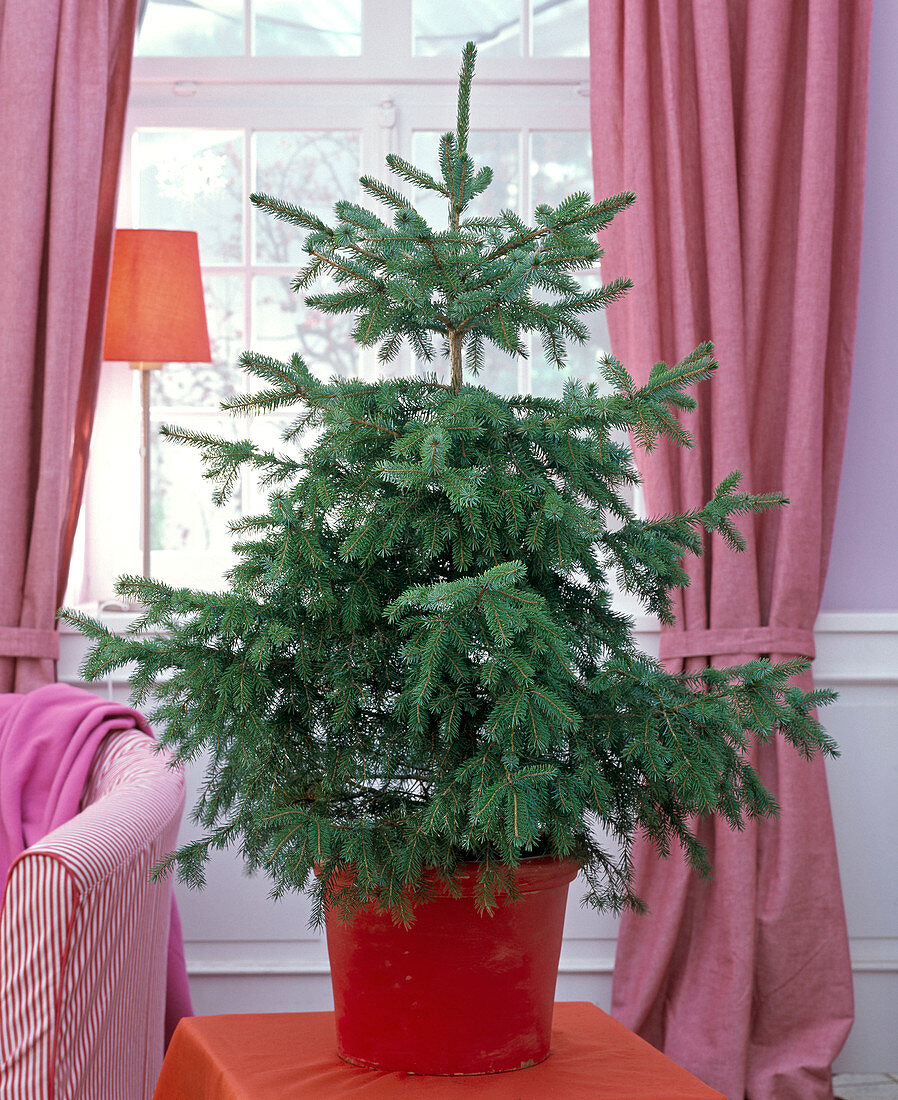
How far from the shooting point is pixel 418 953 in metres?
1.12

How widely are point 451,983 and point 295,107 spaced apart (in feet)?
7.07

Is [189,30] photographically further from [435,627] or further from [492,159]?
[435,627]

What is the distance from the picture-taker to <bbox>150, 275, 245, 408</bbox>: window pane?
103 inches

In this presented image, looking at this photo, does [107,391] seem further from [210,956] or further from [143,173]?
[210,956]

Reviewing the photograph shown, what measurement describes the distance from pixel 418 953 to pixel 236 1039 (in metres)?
0.29

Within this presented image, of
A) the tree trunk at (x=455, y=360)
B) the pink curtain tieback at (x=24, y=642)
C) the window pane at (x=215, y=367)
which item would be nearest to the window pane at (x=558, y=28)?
the window pane at (x=215, y=367)

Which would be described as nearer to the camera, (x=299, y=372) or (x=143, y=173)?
(x=299, y=372)

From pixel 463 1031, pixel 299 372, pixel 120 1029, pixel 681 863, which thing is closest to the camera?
pixel 463 1031

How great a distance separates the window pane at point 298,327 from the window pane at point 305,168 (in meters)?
0.07

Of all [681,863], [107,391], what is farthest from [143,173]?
[681,863]

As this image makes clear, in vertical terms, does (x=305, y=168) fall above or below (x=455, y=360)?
above

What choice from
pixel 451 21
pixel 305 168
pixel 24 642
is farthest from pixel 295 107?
pixel 24 642

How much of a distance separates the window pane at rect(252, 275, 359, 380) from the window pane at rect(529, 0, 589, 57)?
0.82 m

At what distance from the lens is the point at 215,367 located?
2.64 metres
